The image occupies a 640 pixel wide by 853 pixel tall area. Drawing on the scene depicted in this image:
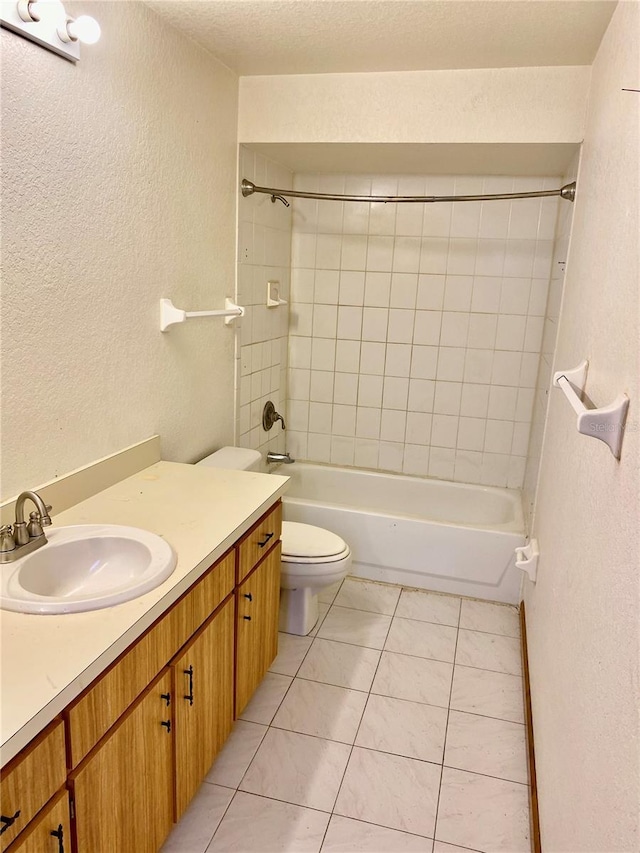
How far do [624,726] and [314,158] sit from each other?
8.74 feet

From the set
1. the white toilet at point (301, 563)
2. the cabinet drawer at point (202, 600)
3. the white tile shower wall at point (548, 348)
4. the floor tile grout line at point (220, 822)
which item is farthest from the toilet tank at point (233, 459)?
the white tile shower wall at point (548, 348)

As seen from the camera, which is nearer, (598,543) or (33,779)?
(33,779)

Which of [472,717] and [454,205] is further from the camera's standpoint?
[454,205]

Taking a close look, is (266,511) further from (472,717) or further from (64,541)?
(472,717)

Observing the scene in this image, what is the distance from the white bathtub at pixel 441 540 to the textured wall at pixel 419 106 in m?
1.64

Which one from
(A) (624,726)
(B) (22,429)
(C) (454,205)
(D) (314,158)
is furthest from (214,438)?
(A) (624,726)

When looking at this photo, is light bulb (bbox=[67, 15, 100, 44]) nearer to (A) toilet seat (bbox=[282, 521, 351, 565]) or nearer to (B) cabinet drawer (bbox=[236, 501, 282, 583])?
(B) cabinet drawer (bbox=[236, 501, 282, 583])

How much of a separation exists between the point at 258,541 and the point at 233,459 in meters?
0.67

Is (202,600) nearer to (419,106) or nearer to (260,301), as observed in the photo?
(260,301)

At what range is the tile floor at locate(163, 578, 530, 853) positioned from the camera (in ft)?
5.48

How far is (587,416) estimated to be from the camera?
44.2 inches

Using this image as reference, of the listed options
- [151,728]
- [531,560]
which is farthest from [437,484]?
[151,728]

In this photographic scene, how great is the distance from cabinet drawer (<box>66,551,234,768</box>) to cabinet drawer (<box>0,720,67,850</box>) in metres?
0.03

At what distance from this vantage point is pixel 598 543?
1.22 meters
